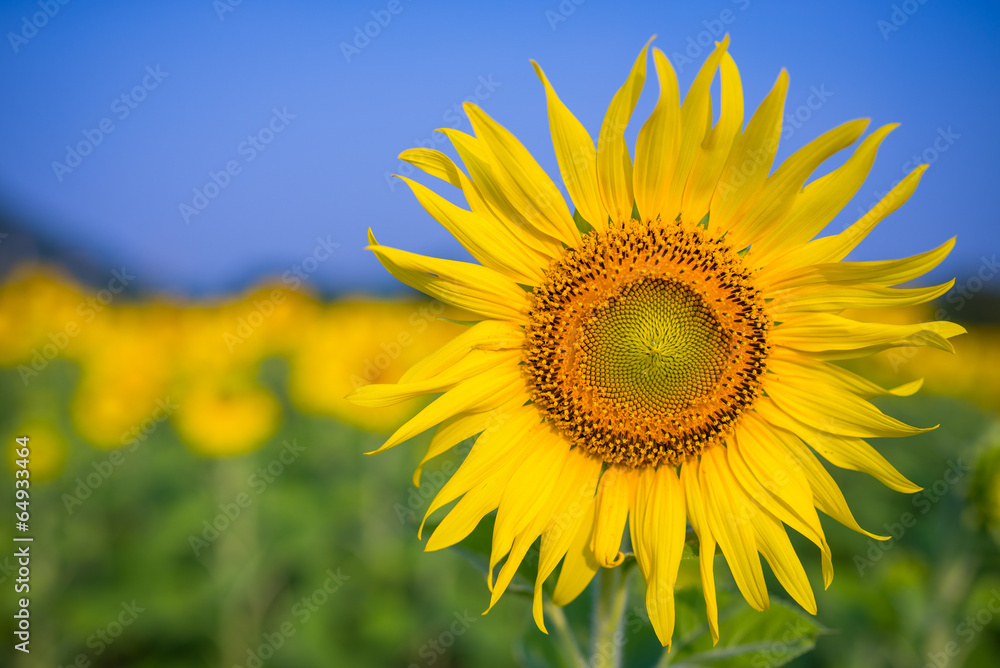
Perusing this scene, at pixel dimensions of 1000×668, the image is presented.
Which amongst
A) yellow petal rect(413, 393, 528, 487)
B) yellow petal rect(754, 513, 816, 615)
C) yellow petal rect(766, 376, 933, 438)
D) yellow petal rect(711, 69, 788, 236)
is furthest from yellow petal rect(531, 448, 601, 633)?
yellow petal rect(711, 69, 788, 236)

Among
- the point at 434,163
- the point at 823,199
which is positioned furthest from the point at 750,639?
the point at 434,163

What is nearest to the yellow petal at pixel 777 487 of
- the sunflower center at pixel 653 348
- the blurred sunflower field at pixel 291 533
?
the sunflower center at pixel 653 348

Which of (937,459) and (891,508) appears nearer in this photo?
(891,508)

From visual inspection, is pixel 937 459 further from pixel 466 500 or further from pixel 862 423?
pixel 466 500

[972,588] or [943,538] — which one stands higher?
[943,538]

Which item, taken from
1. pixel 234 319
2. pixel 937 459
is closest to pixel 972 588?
pixel 937 459
